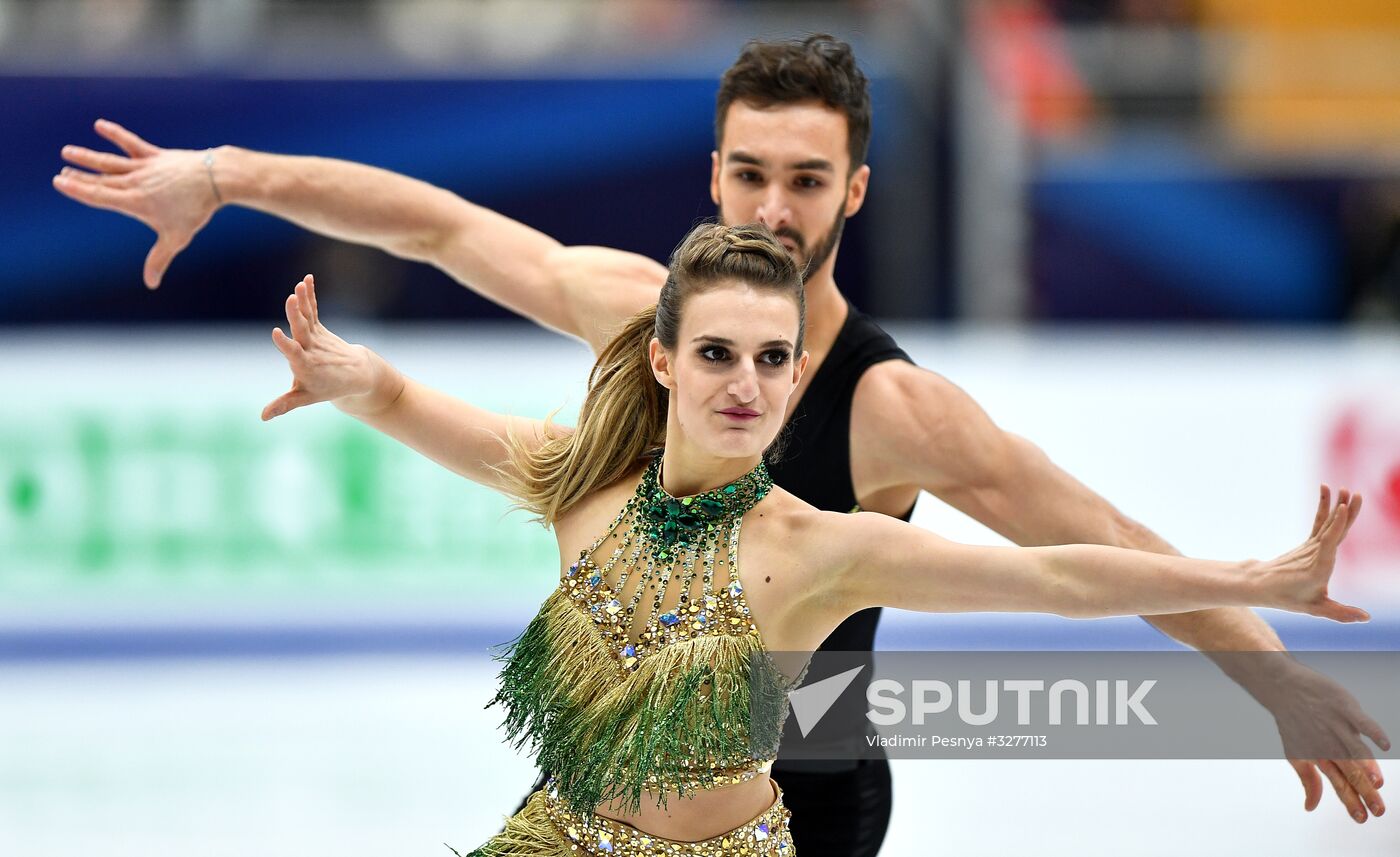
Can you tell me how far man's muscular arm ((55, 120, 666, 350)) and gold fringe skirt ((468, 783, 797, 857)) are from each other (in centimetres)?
112

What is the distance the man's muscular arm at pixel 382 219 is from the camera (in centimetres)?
342

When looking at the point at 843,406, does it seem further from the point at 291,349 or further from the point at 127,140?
the point at 127,140

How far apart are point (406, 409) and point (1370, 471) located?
4.60 m

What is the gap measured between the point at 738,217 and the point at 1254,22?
28.3 feet

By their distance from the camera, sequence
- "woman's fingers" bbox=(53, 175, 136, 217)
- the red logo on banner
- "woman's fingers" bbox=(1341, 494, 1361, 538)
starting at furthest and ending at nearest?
the red logo on banner
"woman's fingers" bbox=(53, 175, 136, 217)
"woman's fingers" bbox=(1341, 494, 1361, 538)

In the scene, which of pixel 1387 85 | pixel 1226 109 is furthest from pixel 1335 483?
pixel 1387 85

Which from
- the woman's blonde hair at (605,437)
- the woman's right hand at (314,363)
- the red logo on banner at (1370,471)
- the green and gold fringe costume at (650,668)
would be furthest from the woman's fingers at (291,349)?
the red logo on banner at (1370,471)

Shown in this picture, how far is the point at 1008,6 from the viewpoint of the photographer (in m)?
9.28

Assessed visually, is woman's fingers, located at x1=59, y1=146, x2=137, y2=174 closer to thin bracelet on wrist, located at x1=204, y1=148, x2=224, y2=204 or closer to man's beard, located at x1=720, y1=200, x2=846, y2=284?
thin bracelet on wrist, located at x1=204, y1=148, x2=224, y2=204

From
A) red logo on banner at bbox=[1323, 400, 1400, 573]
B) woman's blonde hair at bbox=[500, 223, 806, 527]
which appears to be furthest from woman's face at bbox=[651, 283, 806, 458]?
red logo on banner at bbox=[1323, 400, 1400, 573]

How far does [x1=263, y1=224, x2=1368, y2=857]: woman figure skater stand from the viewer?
2.35m

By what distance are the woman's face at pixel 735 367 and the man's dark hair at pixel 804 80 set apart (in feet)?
2.68

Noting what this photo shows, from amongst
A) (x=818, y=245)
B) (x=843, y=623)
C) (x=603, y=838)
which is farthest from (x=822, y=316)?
(x=603, y=838)

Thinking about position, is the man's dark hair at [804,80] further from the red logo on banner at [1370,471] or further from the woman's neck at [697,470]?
the red logo on banner at [1370,471]
